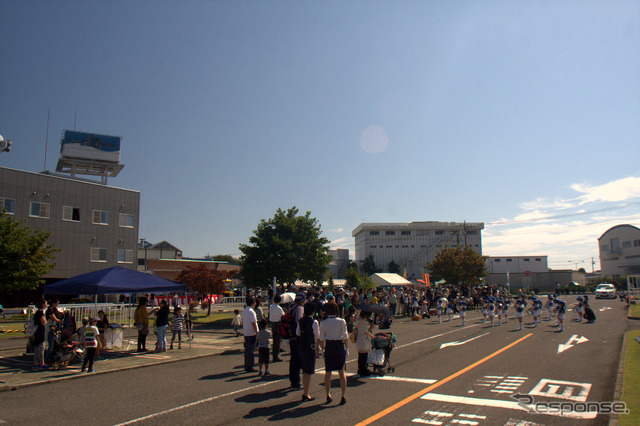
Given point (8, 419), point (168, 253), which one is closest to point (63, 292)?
point (8, 419)

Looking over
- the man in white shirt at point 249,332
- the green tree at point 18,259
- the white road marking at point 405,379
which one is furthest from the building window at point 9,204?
the white road marking at point 405,379

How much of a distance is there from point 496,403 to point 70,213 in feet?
139

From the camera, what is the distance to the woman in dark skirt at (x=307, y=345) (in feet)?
25.7

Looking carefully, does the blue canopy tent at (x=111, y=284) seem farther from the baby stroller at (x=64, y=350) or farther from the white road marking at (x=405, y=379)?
the white road marking at (x=405, y=379)

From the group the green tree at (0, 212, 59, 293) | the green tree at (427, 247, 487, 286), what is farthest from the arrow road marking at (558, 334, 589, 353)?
the green tree at (427, 247, 487, 286)

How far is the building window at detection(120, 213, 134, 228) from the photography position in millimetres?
43938

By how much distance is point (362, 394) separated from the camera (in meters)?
8.21

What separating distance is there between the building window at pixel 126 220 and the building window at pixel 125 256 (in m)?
2.66

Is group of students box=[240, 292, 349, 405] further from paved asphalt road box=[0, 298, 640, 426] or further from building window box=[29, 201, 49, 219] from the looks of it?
building window box=[29, 201, 49, 219]

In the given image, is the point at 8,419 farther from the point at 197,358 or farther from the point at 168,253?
the point at 168,253

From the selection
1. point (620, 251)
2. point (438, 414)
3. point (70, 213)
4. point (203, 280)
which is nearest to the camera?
point (438, 414)

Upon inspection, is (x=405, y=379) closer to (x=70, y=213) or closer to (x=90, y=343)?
(x=90, y=343)

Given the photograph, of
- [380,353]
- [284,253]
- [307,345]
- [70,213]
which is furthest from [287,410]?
[70,213]

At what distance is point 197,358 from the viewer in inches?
514
